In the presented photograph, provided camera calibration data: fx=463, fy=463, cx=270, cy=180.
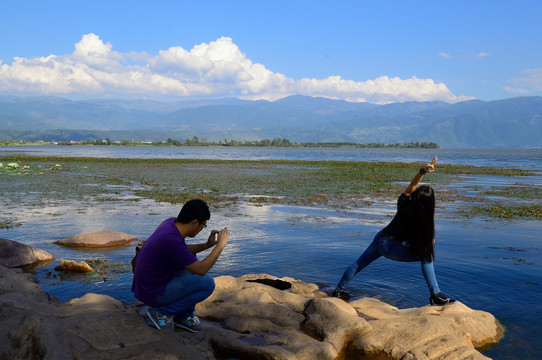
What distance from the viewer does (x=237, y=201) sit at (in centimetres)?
2402

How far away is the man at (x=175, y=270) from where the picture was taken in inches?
235

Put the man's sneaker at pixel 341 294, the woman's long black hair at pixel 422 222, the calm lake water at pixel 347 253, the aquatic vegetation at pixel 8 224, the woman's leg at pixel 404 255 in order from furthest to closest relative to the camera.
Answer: the aquatic vegetation at pixel 8 224
the calm lake water at pixel 347 253
the man's sneaker at pixel 341 294
the woman's leg at pixel 404 255
the woman's long black hair at pixel 422 222

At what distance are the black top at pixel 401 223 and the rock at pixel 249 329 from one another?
4.17ft

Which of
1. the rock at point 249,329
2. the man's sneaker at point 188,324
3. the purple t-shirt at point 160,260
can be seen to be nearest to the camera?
the rock at point 249,329

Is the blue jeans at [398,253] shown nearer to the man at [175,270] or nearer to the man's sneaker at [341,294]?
the man's sneaker at [341,294]

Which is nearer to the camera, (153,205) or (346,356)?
(346,356)

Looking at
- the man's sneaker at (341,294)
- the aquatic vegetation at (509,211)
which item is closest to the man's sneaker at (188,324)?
the man's sneaker at (341,294)

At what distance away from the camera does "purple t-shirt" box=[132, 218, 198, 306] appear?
592cm

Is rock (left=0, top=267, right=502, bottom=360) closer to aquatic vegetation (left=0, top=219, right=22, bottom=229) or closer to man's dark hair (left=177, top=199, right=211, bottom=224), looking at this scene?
man's dark hair (left=177, top=199, right=211, bottom=224)

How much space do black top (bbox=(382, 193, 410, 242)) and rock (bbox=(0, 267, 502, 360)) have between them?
4.17 feet

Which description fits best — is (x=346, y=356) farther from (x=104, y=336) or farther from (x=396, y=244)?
(x=104, y=336)

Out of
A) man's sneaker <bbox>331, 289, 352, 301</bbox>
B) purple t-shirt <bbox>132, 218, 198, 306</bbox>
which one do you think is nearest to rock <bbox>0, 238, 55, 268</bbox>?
purple t-shirt <bbox>132, 218, 198, 306</bbox>

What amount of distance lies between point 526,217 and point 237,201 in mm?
13334

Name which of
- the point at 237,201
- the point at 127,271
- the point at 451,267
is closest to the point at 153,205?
the point at 237,201
